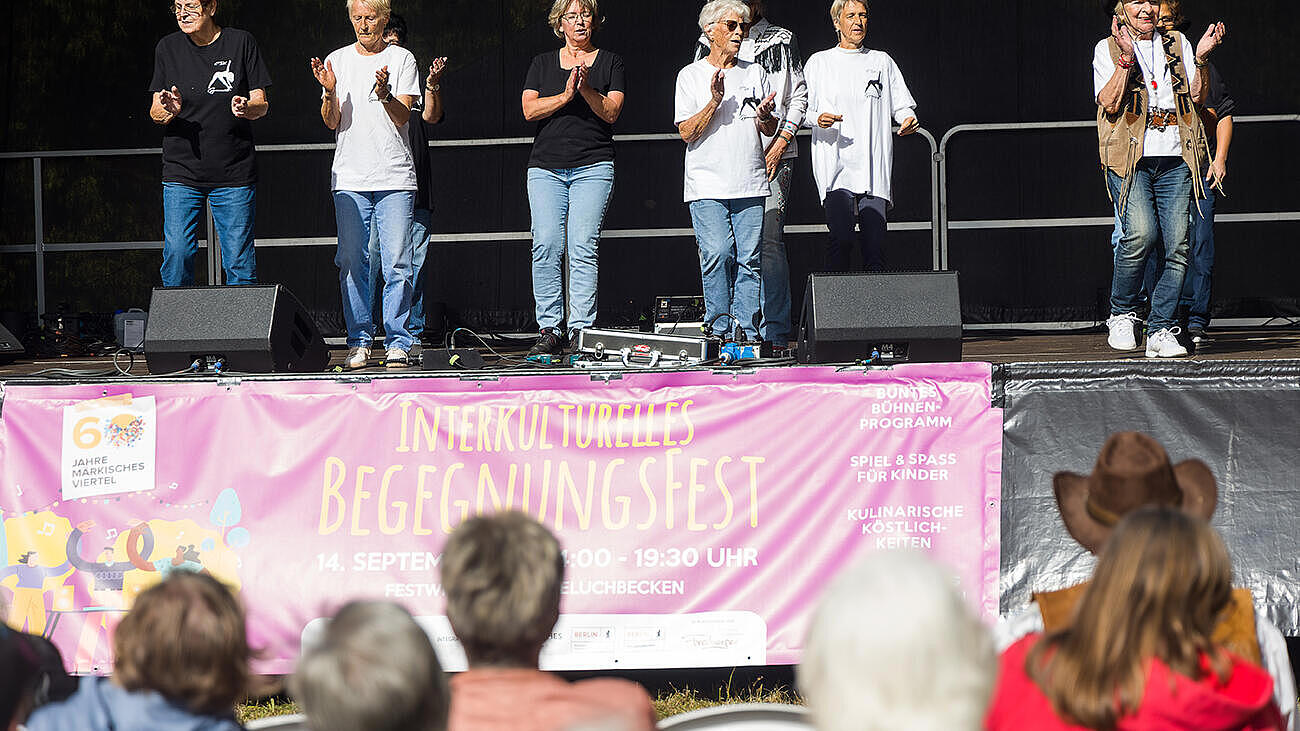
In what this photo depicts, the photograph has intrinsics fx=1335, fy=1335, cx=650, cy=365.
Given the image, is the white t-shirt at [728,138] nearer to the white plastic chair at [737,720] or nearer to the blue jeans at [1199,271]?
the blue jeans at [1199,271]

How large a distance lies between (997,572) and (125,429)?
10.0ft

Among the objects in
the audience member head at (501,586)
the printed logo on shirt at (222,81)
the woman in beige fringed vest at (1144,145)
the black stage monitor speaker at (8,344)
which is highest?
the printed logo on shirt at (222,81)

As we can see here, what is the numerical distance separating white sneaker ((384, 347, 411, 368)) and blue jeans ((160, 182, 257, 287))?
2.37ft

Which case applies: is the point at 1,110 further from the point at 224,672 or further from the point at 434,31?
the point at 224,672

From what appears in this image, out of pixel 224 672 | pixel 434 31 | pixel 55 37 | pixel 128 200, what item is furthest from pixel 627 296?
pixel 224 672

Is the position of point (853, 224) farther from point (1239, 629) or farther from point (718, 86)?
point (1239, 629)

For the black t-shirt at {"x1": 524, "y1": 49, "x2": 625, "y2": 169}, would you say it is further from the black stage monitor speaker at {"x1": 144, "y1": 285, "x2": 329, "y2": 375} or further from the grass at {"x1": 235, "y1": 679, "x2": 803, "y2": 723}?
the grass at {"x1": 235, "y1": 679, "x2": 803, "y2": 723}

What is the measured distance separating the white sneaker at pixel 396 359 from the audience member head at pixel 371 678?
12.3ft

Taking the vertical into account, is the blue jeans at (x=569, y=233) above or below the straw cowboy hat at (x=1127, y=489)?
above

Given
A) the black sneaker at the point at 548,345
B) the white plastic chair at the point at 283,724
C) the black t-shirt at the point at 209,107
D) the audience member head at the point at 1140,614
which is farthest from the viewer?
the black t-shirt at the point at 209,107

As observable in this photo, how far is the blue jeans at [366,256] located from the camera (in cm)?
577

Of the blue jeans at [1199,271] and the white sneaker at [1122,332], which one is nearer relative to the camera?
the white sneaker at [1122,332]

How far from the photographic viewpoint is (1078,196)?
1032cm

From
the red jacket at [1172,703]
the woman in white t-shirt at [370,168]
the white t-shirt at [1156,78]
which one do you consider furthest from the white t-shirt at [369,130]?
the red jacket at [1172,703]
